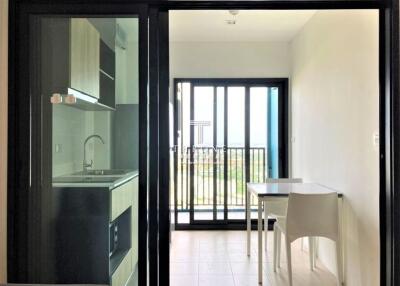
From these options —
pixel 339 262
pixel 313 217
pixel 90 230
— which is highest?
pixel 90 230

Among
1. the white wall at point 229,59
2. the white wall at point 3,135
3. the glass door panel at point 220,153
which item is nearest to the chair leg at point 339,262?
the glass door panel at point 220,153

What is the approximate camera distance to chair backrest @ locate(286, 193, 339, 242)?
113 inches

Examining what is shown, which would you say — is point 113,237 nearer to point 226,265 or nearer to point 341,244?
point 226,265

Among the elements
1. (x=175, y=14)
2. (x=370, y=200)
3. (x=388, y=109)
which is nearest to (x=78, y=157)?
(x=388, y=109)

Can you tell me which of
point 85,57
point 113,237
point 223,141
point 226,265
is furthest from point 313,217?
point 223,141

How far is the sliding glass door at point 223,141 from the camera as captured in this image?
501 centimetres

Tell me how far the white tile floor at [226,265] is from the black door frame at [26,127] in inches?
52.7

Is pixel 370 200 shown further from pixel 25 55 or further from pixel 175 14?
pixel 175 14

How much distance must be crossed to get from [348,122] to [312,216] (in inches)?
34.2

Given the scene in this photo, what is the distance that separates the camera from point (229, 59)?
501 cm

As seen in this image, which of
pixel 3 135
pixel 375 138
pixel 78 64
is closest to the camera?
pixel 3 135

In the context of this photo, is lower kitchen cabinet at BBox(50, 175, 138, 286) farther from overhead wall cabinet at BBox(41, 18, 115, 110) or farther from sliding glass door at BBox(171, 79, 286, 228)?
sliding glass door at BBox(171, 79, 286, 228)

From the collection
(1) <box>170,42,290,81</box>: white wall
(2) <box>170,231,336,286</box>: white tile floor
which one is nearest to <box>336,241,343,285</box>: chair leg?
(2) <box>170,231,336,286</box>: white tile floor

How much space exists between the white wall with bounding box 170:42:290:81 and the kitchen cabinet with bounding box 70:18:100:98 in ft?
8.72
